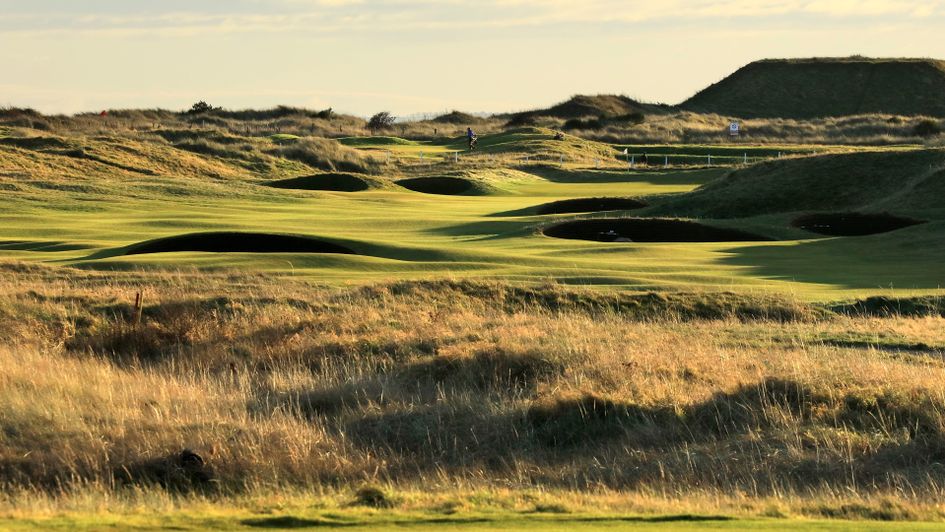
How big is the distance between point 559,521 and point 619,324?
36.3ft

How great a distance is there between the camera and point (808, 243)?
3247 cm

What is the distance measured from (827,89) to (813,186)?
116763 millimetres

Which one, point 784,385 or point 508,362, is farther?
point 508,362

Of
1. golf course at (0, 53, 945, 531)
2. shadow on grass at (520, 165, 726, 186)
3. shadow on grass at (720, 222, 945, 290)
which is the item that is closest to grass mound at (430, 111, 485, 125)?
shadow on grass at (520, 165, 726, 186)

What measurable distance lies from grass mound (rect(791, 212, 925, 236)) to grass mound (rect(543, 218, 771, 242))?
3.05 meters

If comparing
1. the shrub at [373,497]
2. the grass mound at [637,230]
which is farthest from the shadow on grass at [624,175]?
the shrub at [373,497]

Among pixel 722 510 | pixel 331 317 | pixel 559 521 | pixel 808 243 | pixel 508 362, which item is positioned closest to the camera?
pixel 559 521

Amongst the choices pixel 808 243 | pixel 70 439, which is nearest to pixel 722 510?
pixel 70 439

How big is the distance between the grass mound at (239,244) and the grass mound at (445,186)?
29.4m

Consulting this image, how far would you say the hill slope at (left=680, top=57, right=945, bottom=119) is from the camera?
148m

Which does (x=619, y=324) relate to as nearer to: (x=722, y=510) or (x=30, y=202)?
(x=722, y=510)

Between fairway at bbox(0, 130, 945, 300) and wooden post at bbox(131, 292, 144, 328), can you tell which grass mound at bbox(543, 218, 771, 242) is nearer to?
fairway at bbox(0, 130, 945, 300)

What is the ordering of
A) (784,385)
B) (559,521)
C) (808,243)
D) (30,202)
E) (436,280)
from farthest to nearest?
(30,202) < (808,243) < (436,280) < (784,385) < (559,521)

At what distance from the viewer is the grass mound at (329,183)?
56438 millimetres
